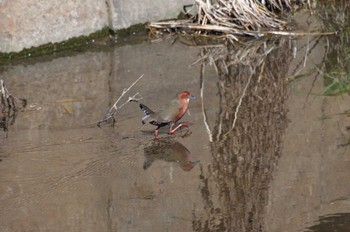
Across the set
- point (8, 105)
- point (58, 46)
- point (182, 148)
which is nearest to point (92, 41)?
point (58, 46)

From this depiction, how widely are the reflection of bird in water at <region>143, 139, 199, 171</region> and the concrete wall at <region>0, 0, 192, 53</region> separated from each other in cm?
262

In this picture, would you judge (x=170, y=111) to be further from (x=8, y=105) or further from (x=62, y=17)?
(x=62, y=17)

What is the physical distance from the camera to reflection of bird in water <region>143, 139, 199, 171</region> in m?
6.14

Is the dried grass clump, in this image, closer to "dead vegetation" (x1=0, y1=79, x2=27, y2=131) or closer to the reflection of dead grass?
the reflection of dead grass

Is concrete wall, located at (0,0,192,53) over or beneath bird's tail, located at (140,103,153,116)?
over

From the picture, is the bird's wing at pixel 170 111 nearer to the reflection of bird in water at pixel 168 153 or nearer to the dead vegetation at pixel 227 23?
the reflection of bird in water at pixel 168 153

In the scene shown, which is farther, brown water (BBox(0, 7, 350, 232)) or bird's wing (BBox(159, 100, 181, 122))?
bird's wing (BBox(159, 100, 181, 122))

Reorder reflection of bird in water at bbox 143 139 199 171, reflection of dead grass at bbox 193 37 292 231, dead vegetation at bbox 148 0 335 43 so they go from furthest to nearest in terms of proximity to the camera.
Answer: dead vegetation at bbox 148 0 335 43 → reflection of bird in water at bbox 143 139 199 171 → reflection of dead grass at bbox 193 37 292 231

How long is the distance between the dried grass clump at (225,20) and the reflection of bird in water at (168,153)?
3.02 meters

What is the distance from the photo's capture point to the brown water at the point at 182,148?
5320 millimetres

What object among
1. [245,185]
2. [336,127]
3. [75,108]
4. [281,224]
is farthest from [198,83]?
[281,224]

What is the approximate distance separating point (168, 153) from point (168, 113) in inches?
14.2

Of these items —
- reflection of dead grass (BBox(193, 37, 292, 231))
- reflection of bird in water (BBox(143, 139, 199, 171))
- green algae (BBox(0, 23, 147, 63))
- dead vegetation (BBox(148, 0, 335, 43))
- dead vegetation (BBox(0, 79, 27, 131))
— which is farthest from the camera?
dead vegetation (BBox(148, 0, 335, 43))

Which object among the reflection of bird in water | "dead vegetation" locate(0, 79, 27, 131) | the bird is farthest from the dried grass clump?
the reflection of bird in water
